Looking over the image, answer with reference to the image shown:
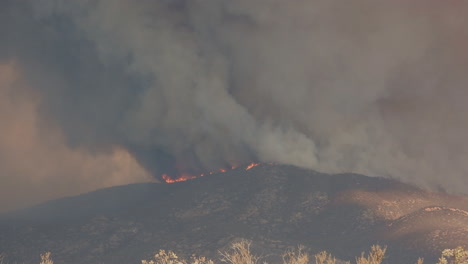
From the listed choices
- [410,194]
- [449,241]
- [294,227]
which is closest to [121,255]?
A: [294,227]

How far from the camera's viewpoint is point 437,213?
163 meters

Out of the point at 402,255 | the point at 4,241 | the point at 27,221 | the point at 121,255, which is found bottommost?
the point at 402,255

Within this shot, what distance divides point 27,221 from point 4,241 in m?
27.0

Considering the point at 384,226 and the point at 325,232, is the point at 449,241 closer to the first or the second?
the point at 384,226

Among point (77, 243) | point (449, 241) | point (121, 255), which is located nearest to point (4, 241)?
point (77, 243)

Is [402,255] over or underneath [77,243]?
underneath

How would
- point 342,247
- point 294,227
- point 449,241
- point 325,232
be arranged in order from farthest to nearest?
point 294,227, point 325,232, point 342,247, point 449,241

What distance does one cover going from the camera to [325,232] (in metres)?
172

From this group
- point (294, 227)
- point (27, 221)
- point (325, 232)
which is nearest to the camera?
point (325, 232)

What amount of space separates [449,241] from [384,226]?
1148 inches

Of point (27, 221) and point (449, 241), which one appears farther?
point (27, 221)

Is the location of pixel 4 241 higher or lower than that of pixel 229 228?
higher

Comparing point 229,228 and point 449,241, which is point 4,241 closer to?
point 229,228

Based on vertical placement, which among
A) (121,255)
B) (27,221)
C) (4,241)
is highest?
(27,221)
